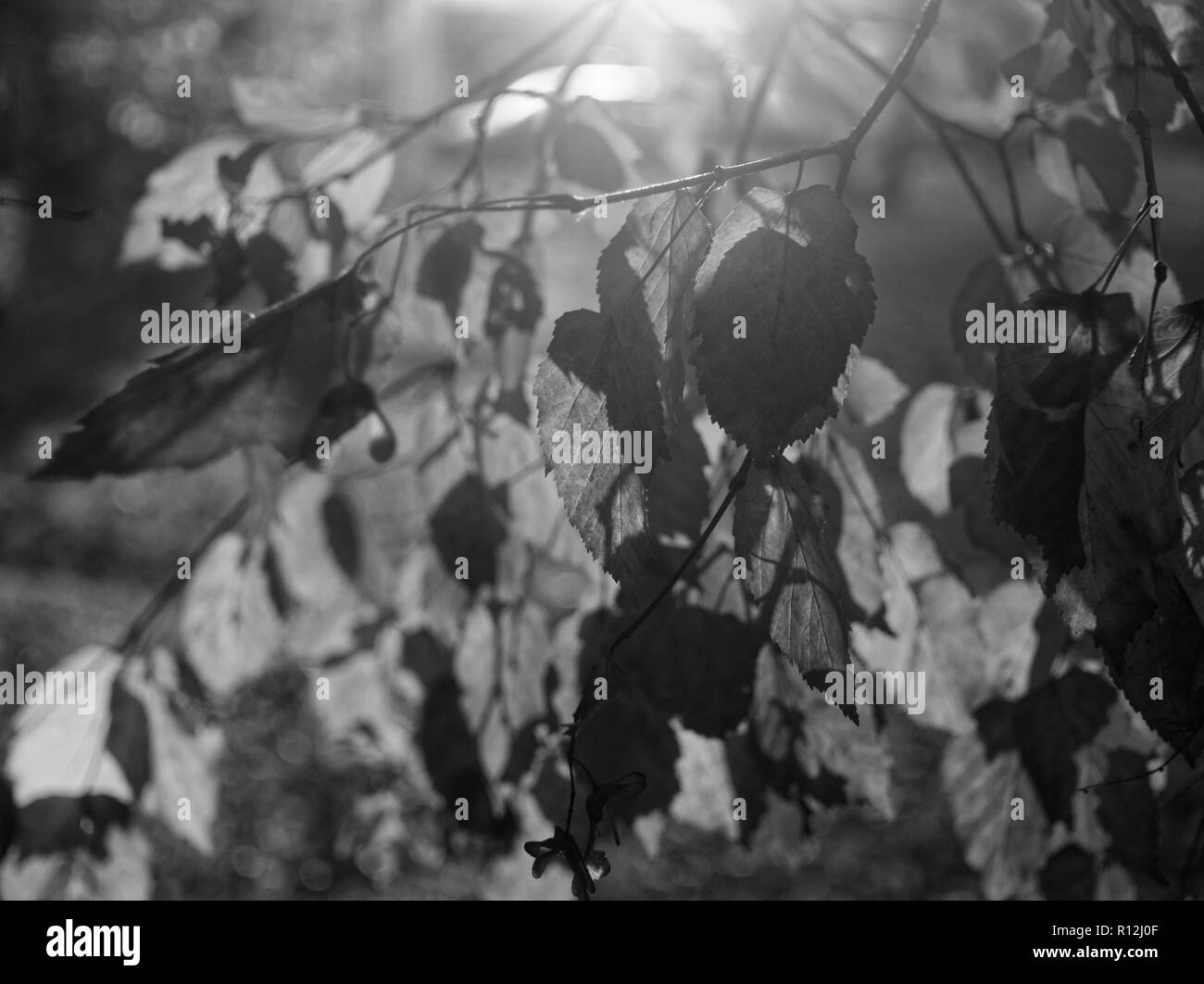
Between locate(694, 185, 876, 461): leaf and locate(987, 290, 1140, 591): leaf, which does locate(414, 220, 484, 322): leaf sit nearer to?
locate(694, 185, 876, 461): leaf

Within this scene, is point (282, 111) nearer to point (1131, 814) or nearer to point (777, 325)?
point (777, 325)

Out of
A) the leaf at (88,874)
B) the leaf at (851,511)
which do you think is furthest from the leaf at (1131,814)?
the leaf at (88,874)

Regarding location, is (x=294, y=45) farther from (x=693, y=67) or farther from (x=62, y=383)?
(x=693, y=67)

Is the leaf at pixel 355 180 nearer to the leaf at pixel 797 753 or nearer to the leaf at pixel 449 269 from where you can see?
the leaf at pixel 449 269

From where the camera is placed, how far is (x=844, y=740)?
3.98 feet

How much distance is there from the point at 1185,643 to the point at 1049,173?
0.65 metres

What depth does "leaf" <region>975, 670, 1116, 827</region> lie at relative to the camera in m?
1.12

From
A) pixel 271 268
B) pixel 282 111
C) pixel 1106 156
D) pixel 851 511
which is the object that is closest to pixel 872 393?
pixel 851 511

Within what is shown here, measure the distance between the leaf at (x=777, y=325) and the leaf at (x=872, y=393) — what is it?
516mm

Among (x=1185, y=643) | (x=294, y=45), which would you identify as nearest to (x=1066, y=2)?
(x=1185, y=643)

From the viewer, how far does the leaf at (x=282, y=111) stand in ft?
4.87

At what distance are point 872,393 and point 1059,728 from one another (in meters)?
0.43

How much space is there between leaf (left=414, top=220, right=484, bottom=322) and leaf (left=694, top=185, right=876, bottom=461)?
19.3 inches

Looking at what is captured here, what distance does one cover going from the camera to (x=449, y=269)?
3.94 ft
